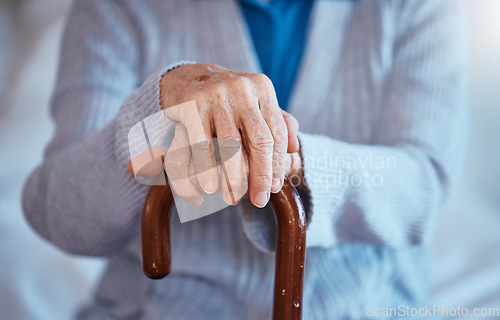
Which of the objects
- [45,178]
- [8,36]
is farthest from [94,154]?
[8,36]

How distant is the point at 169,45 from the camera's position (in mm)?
603

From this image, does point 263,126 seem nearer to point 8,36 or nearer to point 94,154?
point 94,154

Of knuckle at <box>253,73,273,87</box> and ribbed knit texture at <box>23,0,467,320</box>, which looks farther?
ribbed knit texture at <box>23,0,467,320</box>

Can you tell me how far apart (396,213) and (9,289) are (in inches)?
26.8

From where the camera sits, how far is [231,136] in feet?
1.04

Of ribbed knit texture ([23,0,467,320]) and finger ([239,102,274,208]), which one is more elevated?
finger ([239,102,274,208])

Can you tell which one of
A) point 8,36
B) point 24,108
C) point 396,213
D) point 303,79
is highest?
point 303,79

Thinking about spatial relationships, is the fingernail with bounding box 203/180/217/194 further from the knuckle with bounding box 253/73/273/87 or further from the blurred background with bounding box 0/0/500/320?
the blurred background with bounding box 0/0/500/320

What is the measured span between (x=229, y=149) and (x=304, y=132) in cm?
16

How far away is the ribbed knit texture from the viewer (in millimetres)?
492

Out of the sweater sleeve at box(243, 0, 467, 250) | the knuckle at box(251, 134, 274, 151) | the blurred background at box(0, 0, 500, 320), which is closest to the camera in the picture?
the knuckle at box(251, 134, 274, 151)

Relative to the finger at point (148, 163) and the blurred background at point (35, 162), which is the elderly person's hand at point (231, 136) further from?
the blurred background at point (35, 162)

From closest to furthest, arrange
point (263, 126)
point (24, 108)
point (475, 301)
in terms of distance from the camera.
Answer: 1. point (263, 126)
2. point (475, 301)
3. point (24, 108)

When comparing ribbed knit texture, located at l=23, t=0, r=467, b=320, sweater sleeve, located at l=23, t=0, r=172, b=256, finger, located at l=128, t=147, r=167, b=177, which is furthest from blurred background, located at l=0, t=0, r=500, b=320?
finger, located at l=128, t=147, r=167, b=177
